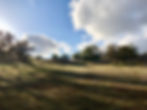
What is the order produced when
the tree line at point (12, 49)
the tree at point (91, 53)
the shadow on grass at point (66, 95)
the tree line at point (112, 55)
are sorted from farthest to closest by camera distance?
the tree line at point (12, 49), the tree at point (91, 53), the tree line at point (112, 55), the shadow on grass at point (66, 95)

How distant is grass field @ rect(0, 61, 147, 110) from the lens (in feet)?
5.29

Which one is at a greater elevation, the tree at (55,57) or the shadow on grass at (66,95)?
the tree at (55,57)

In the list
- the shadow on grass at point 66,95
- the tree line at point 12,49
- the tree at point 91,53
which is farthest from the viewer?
the tree line at point 12,49

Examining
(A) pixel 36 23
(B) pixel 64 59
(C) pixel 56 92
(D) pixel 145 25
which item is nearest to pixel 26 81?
(C) pixel 56 92

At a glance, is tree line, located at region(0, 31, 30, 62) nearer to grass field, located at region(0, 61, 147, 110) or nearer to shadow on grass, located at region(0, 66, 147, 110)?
grass field, located at region(0, 61, 147, 110)

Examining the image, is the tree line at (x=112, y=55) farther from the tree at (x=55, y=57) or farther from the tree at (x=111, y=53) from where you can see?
the tree at (x=55, y=57)

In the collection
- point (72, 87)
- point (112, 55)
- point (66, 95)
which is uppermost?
point (112, 55)

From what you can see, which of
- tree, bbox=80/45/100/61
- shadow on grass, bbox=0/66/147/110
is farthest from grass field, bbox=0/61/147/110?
tree, bbox=80/45/100/61

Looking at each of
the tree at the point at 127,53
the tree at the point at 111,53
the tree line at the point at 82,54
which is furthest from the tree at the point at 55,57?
the tree at the point at 127,53

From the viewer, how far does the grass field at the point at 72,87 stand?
1.61m

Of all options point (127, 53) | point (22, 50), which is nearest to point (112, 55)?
point (127, 53)

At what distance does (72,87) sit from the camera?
5.98ft

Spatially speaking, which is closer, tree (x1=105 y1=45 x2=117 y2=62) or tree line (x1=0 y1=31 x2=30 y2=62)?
tree (x1=105 y1=45 x2=117 y2=62)

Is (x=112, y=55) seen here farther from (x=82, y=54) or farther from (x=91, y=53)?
(x=82, y=54)
